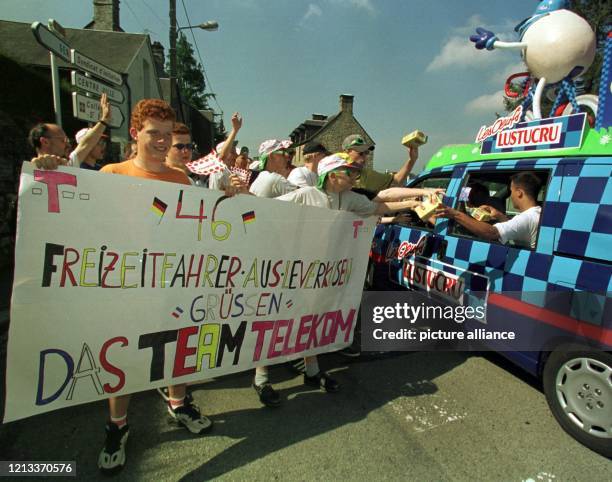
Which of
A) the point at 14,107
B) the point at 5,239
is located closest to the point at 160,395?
the point at 5,239

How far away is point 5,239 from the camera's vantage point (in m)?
5.01

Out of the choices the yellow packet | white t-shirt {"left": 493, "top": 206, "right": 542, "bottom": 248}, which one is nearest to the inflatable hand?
the yellow packet

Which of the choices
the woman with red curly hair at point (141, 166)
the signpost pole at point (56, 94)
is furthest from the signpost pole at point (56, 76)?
the woman with red curly hair at point (141, 166)

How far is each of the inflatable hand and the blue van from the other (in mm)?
1705

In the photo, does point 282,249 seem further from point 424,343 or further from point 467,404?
point 424,343

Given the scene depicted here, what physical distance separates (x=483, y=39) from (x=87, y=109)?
485 cm

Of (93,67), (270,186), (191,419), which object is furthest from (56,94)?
(191,419)

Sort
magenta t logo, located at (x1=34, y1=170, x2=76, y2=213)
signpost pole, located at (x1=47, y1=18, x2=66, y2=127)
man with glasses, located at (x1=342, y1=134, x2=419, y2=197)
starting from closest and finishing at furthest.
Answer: magenta t logo, located at (x1=34, y1=170, x2=76, y2=213)
man with glasses, located at (x1=342, y1=134, x2=419, y2=197)
signpost pole, located at (x1=47, y1=18, x2=66, y2=127)

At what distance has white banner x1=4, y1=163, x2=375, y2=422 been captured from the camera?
1.68 metres

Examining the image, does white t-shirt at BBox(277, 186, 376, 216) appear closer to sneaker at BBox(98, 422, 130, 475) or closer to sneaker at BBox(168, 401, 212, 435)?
sneaker at BBox(168, 401, 212, 435)

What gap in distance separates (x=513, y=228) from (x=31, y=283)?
2.96 metres

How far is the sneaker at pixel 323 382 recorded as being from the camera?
2.80 meters

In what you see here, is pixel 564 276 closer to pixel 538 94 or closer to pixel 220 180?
pixel 220 180

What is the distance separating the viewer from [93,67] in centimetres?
461
